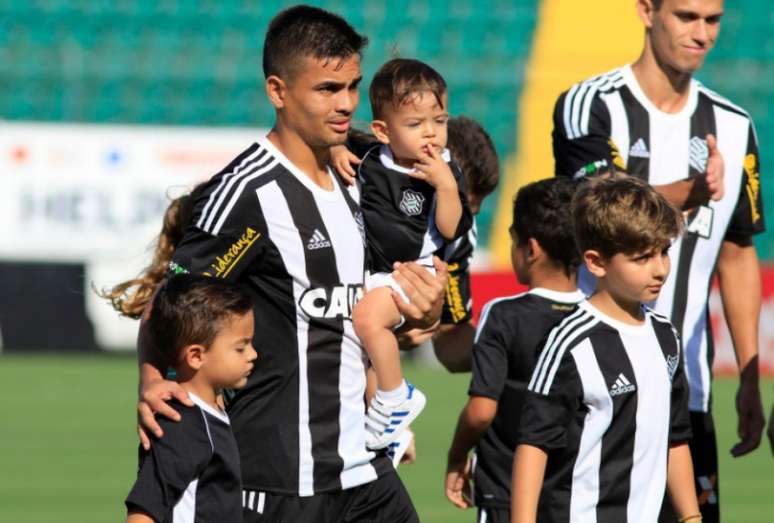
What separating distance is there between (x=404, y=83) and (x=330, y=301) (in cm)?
92

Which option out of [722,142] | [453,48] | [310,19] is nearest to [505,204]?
[453,48]

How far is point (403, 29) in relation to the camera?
56.9ft

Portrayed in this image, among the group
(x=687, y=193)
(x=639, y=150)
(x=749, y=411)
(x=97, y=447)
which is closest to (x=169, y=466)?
(x=687, y=193)

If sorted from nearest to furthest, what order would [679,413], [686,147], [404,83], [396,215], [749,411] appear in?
[679,413], [396,215], [404,83], [686,147], [749,411]

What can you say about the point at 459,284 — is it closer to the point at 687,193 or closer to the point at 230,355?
the point at 687,193

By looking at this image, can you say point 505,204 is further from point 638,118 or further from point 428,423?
point 638,118

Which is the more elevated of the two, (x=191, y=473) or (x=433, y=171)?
(x=433, y=171)

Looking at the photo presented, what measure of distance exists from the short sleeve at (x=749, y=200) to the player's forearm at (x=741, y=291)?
8 centimetres

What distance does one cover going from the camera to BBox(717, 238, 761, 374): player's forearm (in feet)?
19.0

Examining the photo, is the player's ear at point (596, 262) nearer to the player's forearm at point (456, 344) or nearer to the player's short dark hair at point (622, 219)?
the player's short dark hair at point (622, 219)

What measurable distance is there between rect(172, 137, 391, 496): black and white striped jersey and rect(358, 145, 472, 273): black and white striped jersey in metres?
0.44

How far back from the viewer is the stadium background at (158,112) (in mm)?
14039

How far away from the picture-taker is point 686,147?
5523 mm

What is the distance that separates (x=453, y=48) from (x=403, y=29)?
565 mm
